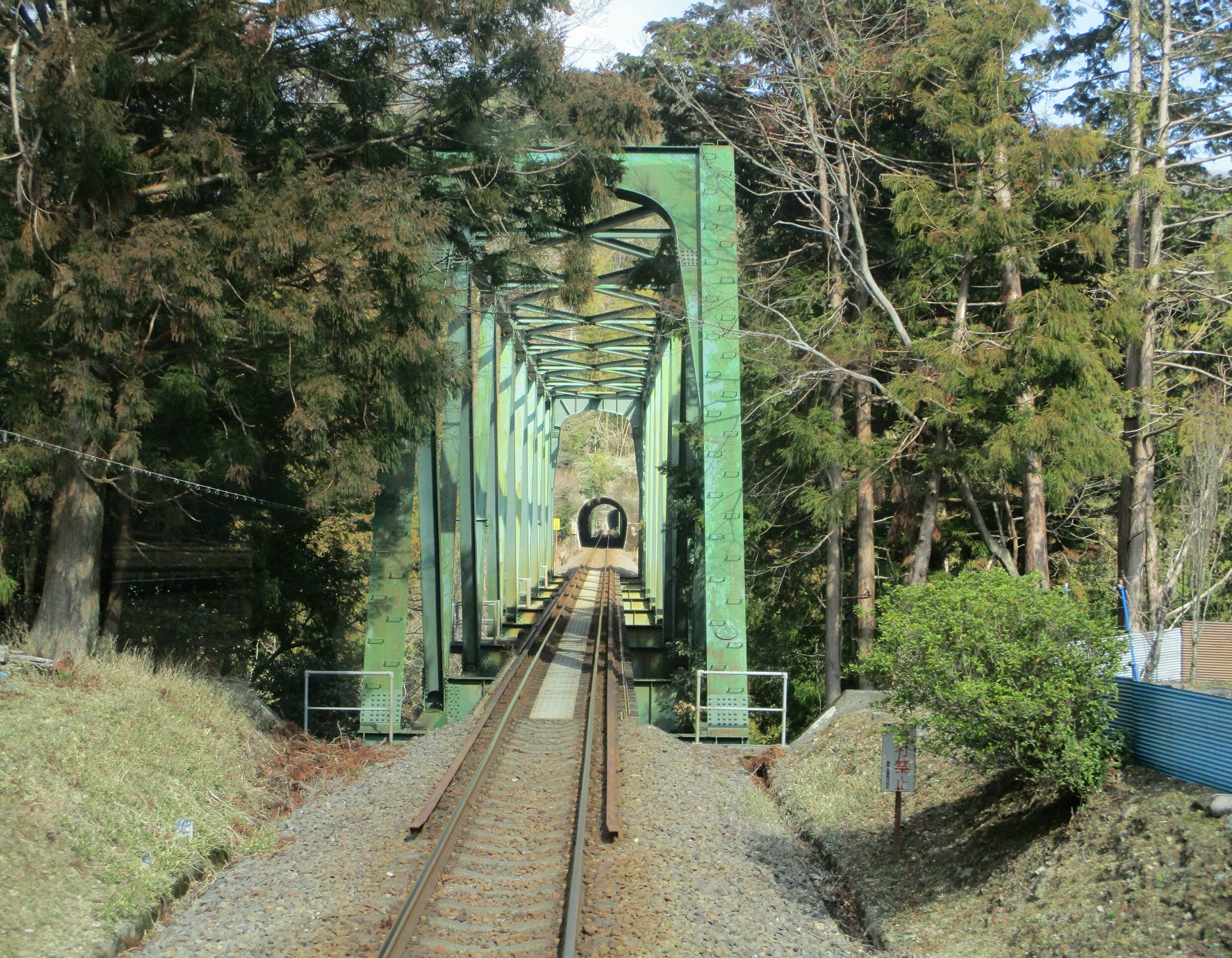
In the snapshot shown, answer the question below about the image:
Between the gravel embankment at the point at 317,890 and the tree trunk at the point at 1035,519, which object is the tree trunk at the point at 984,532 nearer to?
the tree trunk at the point at 1035,519

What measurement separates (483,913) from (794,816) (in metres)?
3.92

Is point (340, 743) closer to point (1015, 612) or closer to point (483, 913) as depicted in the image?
point (483, 913)

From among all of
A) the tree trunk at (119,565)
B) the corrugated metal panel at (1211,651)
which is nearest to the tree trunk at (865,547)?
the corrugated metal panel at (1211,651)

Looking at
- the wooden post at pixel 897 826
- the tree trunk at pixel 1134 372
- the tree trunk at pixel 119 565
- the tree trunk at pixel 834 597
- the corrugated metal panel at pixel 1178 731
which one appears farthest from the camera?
the tree trunk at pixel 834 597

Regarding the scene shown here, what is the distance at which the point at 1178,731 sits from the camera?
20.9ft

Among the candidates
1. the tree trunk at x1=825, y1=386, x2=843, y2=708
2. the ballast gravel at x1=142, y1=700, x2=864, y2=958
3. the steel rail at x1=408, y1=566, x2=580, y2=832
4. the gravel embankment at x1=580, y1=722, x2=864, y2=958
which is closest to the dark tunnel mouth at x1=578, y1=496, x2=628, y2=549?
the steel rail at x1=408, y1=566, x2=580, y2=832

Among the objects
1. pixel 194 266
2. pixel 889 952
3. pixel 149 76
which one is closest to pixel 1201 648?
pixel 889 952

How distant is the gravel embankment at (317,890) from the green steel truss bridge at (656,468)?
440 centimetres

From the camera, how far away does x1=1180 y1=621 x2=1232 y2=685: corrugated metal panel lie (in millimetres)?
11422

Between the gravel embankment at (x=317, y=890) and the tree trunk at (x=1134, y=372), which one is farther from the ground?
the tree trunk at (x=1134, y=372)

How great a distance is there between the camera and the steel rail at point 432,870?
19.1 ft

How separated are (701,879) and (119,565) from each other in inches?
345

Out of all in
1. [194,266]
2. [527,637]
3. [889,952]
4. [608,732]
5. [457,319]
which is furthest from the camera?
[527,637]

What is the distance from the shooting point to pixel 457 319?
1584cm
